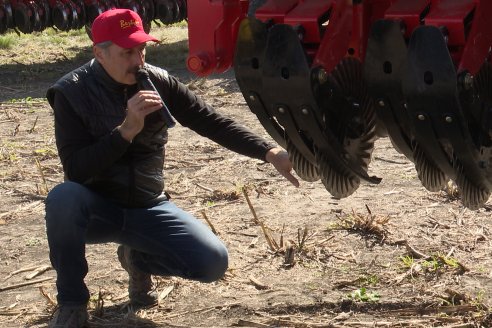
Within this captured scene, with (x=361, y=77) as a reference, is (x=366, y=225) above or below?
below

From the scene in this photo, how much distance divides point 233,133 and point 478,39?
61.4 inches

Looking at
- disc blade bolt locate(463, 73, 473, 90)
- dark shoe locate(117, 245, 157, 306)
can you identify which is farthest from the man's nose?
disc blade bolt locate(463, 73, 473, 90)

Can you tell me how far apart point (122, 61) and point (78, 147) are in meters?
Answer: 0.37

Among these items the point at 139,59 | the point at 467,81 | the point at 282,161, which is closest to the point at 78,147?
the point at 139,59

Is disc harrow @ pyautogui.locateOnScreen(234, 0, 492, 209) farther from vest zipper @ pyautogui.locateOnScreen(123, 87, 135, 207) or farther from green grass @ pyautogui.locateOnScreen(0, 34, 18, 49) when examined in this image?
green grass @ pyautogui.locateOnScreen(0, 34, 18, 49)

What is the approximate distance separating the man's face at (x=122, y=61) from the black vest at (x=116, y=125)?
1.8 inches

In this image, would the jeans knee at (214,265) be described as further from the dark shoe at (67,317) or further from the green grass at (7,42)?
the green grass at (7,42)

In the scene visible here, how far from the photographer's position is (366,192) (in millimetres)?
5609

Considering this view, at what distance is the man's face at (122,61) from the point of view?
3.90 metres

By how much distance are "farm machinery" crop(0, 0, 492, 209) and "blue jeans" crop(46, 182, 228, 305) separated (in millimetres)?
802

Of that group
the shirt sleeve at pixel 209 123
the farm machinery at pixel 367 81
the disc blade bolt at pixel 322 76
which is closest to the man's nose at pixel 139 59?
the shirt sleeve at pixel 209 123

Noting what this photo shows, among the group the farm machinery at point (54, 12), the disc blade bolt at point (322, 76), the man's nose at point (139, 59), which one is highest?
A: the disc blade bolt at point (322, 76)

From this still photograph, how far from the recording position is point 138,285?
4195 mm

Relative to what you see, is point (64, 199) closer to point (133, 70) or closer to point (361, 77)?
point (133, 70)
